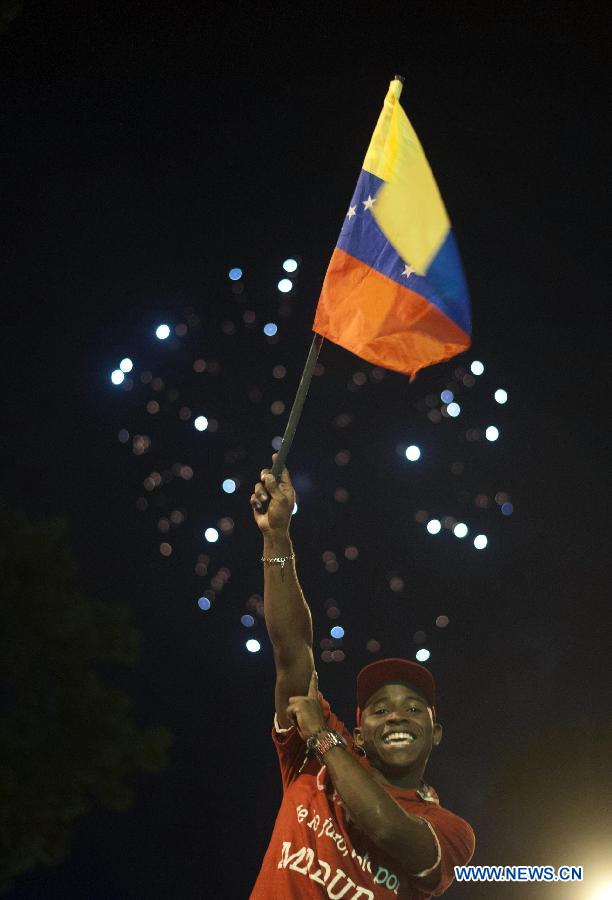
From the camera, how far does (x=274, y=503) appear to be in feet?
11.1

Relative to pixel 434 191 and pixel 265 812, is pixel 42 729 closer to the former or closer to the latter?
pixel 265 812

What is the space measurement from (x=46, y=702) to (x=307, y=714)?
3908mm

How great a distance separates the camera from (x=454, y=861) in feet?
10.7

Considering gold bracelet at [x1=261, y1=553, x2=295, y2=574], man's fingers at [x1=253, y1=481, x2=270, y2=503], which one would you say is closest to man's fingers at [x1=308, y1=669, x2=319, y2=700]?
gold bracelet at [x1=261, y1=553, x2=295, y2=574]

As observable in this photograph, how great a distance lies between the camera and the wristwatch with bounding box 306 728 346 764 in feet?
10.0

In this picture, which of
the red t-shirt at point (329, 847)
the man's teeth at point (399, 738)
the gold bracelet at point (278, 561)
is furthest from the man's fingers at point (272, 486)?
the man's teeth at point (399, 738)

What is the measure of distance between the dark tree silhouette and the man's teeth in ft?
10.3

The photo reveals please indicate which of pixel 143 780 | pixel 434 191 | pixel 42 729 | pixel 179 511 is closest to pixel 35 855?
pixel 42 729

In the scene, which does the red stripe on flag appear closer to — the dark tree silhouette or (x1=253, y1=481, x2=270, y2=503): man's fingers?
(x1=253, y1=481, x2=270, y2=503): man's fingers

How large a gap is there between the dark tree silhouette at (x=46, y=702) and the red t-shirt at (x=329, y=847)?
3.05 m

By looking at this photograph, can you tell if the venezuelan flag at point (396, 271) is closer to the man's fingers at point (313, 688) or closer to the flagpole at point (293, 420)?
the flagpole at point (293, 420)

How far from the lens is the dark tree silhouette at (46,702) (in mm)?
6273

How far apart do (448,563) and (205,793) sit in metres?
2.49

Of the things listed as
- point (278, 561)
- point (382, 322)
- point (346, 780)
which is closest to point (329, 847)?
point (346, 780)
